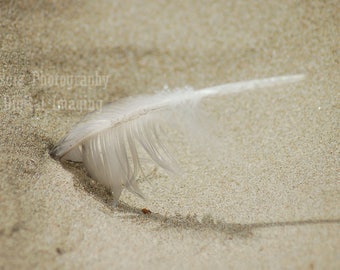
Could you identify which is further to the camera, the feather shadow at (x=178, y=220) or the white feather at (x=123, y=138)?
the white feather at (x=123, y=138)

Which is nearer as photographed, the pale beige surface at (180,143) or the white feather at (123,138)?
the pale beige surface at (180,143)

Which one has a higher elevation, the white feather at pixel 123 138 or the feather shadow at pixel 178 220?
the white feather at pixel 123 138

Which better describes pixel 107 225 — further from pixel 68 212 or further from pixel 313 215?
pixel 313 215

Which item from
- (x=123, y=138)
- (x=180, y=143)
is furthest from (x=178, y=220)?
(x=180, y=143)

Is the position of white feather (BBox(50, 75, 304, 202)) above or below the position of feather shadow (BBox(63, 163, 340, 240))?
above

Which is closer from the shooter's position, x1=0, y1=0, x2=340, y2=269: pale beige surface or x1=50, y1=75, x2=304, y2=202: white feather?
x1=0, y1=0, x2=340, y2=269: pale beige surface
